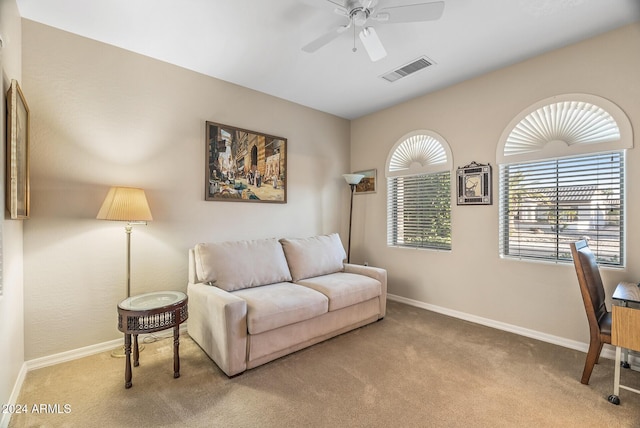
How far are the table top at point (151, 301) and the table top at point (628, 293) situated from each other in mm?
2942

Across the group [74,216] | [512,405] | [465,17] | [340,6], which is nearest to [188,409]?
[74,216]

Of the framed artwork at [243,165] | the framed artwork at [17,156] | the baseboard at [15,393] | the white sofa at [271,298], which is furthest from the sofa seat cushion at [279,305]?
the framed artwork at [17,156]

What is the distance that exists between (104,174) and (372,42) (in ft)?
8.21

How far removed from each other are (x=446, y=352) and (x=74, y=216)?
3.36m

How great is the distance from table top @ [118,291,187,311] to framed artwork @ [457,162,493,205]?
3.02 m

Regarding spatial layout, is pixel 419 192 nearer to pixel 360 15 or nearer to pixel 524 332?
pixel 524 332

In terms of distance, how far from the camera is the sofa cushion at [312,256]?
3221 mm

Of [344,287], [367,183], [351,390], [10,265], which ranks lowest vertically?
[351,390]

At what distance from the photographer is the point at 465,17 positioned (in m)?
2.24

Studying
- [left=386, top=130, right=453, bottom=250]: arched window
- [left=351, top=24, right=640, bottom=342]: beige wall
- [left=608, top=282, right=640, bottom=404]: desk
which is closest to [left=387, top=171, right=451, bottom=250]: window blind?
[left=386, top=130, right=453, bottom=250]: arched window

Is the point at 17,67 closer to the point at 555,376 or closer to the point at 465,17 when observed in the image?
the point at 465,17

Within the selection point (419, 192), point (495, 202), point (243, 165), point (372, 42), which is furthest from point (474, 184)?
point (243, 165)

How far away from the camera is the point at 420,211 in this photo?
3791 millimetres

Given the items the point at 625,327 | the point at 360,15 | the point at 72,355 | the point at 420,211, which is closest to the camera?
the point at 625,327
